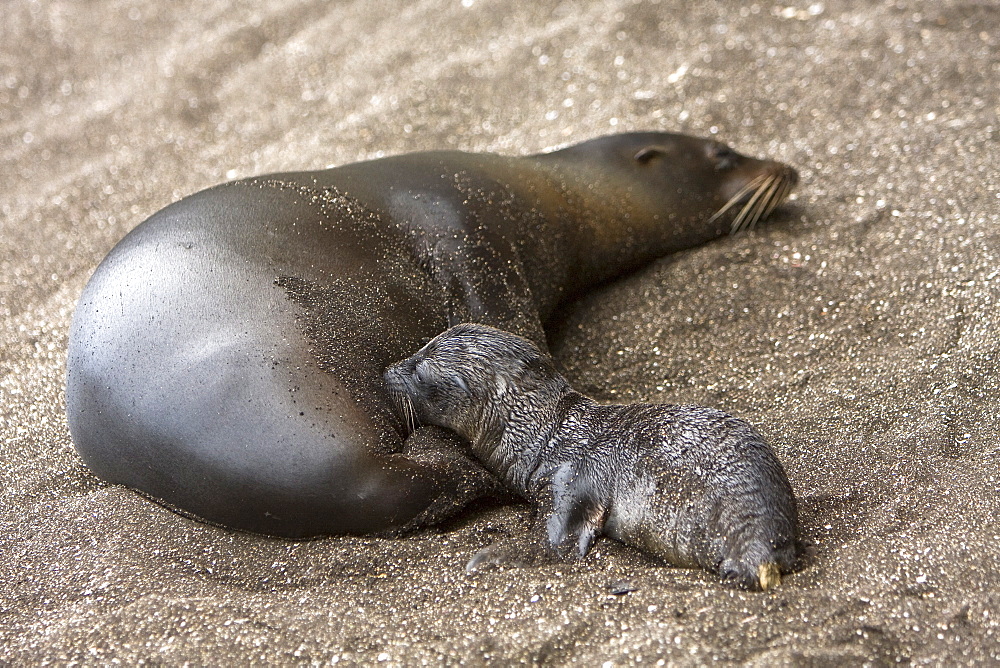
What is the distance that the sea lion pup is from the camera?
2664 millimetres

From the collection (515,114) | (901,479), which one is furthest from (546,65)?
(901,479)

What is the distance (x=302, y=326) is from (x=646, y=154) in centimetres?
215

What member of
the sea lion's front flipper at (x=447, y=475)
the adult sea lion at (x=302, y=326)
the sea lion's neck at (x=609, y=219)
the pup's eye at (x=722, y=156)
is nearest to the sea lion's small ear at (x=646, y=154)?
the sea lion's neck at (x=609, y=219)

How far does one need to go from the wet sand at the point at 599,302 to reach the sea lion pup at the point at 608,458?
0.31 feet

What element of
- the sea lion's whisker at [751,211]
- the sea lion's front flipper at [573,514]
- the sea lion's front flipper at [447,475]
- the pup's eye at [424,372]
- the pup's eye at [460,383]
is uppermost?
the pup's eye at [424,372]

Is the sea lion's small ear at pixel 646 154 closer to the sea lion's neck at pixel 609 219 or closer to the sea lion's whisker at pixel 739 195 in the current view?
the sea lion's neck at pixel 609 219

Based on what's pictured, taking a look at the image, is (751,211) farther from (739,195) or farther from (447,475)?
(447,475)

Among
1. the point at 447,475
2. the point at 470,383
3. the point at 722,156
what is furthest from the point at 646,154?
the point at 447,475

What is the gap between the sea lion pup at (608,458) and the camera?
2664mm

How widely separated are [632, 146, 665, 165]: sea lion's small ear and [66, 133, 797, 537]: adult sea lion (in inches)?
25.3

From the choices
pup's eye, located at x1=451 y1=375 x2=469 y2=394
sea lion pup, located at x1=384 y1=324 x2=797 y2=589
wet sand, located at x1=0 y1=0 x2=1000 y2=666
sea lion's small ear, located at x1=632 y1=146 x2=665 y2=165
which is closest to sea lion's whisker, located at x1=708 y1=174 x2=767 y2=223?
wet sand, located at x1=0 y1=0 x2=1000 y2=666

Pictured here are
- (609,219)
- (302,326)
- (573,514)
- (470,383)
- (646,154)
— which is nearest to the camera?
(573,514)

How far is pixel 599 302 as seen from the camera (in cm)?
432

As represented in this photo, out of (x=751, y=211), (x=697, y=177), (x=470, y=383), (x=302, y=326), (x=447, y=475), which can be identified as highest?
(x=302, y=326)
